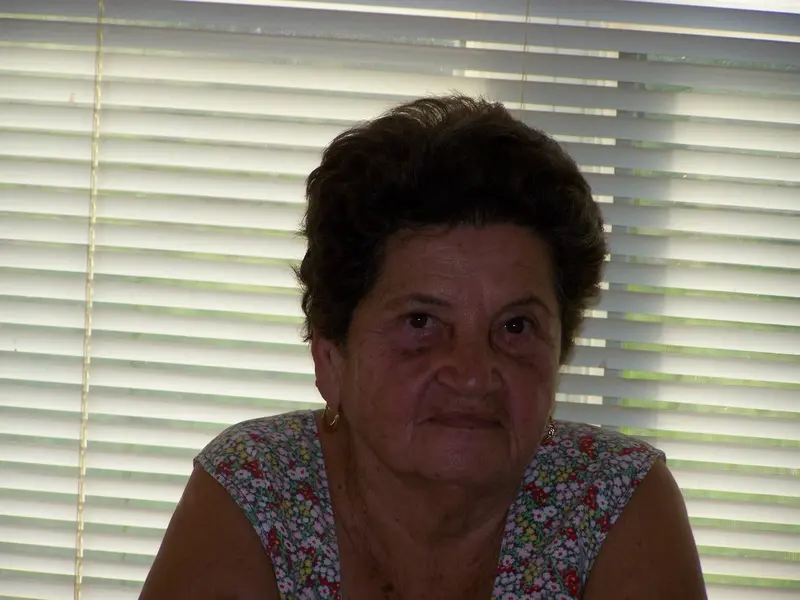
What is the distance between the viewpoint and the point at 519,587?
4.66ft

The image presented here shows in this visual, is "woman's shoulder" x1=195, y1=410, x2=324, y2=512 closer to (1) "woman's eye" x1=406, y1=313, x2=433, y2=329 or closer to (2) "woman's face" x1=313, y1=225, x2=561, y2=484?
(2) "woman's face" x1=313, y1=225, x2=561, y2=484

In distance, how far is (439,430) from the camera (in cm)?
128

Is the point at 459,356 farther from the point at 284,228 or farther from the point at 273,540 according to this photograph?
the point at 284,228

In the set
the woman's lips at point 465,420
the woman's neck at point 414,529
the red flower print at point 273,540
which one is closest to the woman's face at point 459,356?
the woman's lips at point 465,420

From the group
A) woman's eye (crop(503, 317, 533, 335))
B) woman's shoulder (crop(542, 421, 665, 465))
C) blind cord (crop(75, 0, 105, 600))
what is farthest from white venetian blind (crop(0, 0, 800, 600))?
woman's eye (crop(503, 317, 533, 335))

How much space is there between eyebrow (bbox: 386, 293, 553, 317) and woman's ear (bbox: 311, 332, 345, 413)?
16 cm

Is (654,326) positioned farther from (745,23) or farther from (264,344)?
(264,344)

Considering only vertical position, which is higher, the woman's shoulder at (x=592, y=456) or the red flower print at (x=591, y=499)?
the woman's shoulder at (x=592, y=456)

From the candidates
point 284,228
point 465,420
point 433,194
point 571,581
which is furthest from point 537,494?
point 284,228

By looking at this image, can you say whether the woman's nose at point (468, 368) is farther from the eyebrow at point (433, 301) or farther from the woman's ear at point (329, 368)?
the woman's ear at point (329, 368)

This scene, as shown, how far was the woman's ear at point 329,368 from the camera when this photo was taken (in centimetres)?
144

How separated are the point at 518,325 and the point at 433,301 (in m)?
0.14

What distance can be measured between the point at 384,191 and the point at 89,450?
108 centimetres

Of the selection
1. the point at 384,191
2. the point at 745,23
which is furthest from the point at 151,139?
the point at 745,23
